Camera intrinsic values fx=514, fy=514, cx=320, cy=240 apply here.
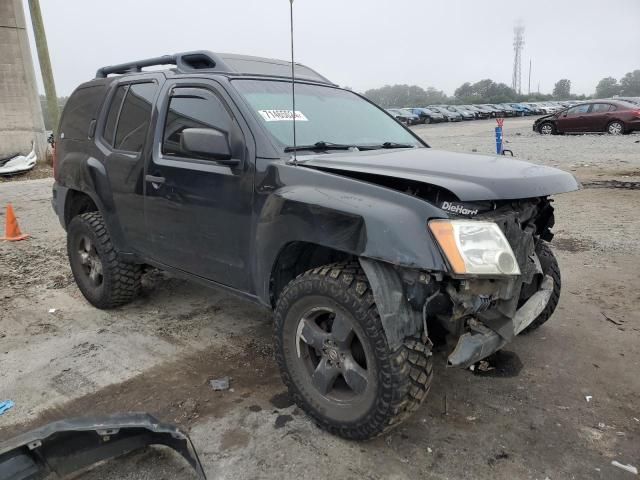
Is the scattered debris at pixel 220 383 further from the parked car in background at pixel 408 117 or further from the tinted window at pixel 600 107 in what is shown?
the parked car in background at pixel 408 117

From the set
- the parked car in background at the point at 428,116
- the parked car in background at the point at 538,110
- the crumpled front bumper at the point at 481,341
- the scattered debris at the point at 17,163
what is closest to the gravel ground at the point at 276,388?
the crumpled front bumper at the point at 481,341

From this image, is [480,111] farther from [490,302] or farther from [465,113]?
[490,302]

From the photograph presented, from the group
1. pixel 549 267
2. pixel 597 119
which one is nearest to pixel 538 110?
pixel 597 119

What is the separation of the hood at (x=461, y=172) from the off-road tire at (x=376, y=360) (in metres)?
0.54

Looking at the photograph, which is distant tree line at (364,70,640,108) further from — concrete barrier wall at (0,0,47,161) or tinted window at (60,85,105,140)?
tinted window at (60,85,105,140)

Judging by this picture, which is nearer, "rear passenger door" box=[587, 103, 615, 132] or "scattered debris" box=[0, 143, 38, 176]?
"scattered debris" box=[0, 143, 38, 176]

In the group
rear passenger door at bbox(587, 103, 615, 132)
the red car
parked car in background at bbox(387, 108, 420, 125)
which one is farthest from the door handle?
parked car in background at bbox(387, 108, 420, 125)

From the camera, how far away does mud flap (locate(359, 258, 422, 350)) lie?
7.73ft

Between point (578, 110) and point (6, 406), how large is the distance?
78.0 ft

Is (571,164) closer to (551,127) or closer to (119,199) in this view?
(551,127)

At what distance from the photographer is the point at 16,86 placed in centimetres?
1492

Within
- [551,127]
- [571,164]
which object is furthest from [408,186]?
[551,127]

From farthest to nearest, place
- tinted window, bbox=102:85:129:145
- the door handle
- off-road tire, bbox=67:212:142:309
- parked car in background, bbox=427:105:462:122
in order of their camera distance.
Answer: parked car in background, bbox=427:105:462:122 → off-road tire, bbox=67:212:142:309 → tinted window, bbox=102:85:129:145 → the door handle

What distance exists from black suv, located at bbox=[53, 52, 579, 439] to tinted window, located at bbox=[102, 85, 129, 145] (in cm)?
2
